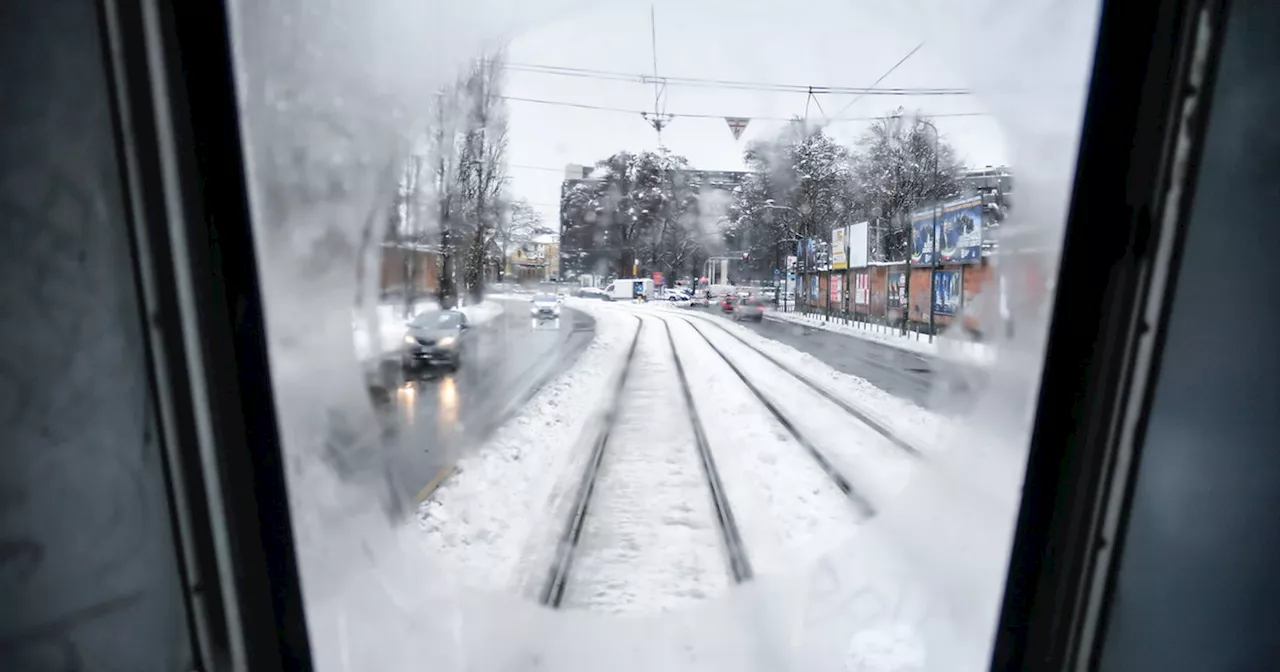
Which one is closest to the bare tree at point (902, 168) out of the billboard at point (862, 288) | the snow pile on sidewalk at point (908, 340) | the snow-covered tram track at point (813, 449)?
the snow pile on sidewalk at point (908, 340)

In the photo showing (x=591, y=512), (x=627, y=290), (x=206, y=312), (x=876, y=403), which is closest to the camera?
(x=206, y=312)

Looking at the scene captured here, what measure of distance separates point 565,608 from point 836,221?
9979mm

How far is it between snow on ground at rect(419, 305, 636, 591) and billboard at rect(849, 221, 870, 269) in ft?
18.0

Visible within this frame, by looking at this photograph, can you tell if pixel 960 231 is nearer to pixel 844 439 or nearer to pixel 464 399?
pixel 844 439

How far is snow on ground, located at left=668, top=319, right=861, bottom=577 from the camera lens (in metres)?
4.92

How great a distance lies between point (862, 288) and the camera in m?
20.6

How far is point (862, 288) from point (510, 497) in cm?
1615

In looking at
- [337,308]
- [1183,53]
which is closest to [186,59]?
[337,308]

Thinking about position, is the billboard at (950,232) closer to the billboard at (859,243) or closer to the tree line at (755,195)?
the tree line at (755,195)

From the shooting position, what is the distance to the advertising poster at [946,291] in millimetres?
8102

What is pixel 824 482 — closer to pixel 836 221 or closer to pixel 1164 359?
pixel 1164 359

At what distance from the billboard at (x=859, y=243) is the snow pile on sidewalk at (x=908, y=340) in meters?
1.87

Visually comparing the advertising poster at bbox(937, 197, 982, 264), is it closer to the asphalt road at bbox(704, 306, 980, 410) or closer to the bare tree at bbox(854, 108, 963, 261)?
the bare tree at bbox(854, 108, 963, 261)

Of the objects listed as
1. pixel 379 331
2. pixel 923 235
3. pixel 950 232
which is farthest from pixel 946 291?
pixel 379 331
